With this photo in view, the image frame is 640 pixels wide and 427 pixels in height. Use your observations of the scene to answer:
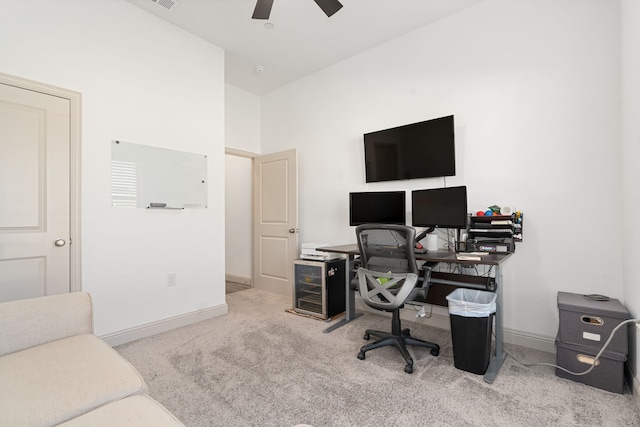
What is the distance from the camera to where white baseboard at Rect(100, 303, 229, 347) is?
271 centimetres

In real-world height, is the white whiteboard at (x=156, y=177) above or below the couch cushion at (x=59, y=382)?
above

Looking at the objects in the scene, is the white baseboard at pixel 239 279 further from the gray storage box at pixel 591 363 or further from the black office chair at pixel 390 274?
the gray storage box at pixel 591 363

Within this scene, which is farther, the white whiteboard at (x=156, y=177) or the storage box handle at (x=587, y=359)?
the white whiteboard at (x=156, y=177)

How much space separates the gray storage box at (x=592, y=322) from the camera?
1.91m

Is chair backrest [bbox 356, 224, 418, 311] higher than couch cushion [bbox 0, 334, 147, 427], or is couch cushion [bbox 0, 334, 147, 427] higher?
chair backrest [bbox 356, 224, 418, 311]

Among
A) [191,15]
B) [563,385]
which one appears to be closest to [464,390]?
[563,385]

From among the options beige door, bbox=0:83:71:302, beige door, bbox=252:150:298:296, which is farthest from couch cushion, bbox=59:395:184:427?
beige door, bbox=252:150:298:296

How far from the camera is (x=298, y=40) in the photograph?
340 centimetres

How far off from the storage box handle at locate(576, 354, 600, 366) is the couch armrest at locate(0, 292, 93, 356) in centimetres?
308

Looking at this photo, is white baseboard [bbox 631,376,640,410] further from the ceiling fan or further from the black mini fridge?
the ceiling fan

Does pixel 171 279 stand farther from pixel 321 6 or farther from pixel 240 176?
pixel 321 6

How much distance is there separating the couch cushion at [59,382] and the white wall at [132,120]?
4.43 feet

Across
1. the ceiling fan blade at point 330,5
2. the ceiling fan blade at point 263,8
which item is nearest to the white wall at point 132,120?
the ceiling fan blade at point 263,8

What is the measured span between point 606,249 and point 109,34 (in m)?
4.49
